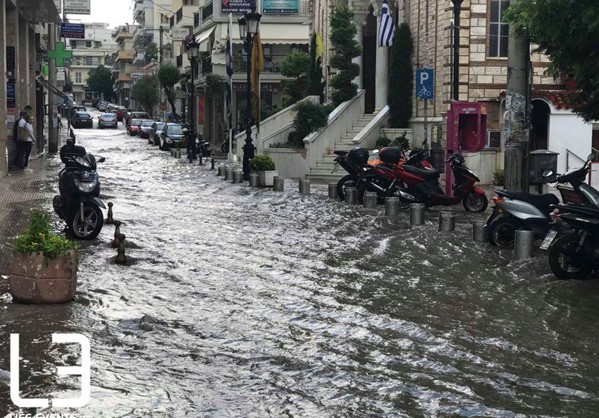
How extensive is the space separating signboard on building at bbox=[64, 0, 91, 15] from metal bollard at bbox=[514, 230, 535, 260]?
45566 millimetres

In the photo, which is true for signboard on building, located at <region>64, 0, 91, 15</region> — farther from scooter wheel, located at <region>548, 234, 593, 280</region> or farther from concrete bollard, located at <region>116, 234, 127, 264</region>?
scooter wheel, located at <region>548, 234, 593, 280</region>

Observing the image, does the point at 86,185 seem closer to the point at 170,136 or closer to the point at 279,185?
the point at 279,185

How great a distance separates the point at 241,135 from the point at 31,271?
113ft

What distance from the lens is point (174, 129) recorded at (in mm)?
50562

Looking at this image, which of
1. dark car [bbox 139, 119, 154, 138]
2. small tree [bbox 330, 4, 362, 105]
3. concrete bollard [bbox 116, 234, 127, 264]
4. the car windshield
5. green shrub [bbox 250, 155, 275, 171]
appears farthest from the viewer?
dark car [bbox 139, 119, 154, 138]

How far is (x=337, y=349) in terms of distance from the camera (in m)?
8.50

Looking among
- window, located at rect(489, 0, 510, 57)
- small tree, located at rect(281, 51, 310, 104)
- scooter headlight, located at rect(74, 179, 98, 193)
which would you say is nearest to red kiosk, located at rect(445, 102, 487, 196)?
window, located at rect(489, 0, 510, 57)

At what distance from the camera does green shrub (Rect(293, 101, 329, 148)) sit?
35531 millimetres

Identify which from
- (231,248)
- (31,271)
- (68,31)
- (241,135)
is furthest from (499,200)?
(68,31)

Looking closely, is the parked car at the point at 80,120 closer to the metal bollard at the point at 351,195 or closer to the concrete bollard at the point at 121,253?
the metal bollard at the point at 351,195

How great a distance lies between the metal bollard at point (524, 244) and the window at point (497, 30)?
1677 cm

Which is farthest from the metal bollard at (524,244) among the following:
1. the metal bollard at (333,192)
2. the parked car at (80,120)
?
the parked car at (80,120)

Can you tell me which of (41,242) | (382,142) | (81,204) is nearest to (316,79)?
(382,142)

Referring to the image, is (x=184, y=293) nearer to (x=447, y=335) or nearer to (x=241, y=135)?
(x=447, y=335)
